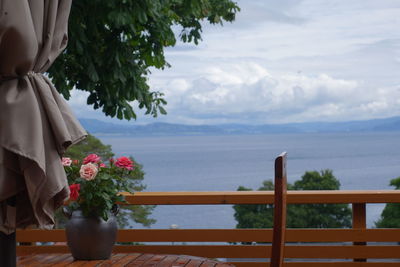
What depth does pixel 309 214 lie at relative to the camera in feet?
73.6

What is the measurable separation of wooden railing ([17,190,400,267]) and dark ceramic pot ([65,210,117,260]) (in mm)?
864

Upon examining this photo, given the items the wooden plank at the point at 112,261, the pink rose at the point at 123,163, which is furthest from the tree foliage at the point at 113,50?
the wooden plank at the point at 112,261

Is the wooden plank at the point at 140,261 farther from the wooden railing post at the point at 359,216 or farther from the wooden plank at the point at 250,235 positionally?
the wooden railing post at the point at 359,216

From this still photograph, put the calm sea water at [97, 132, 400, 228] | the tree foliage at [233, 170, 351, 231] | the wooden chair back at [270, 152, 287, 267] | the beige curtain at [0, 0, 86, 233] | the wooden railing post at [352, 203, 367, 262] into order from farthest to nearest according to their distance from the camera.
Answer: the calm sea water at [97, 132, 400, 228], the tree foliage at [233, 170, 351, 231], the wooden railing post at [352, 203, 367, 262], the wooden chair back at [270, 152, 287, 267], the beige curtain at [0, 0, 86, 233]

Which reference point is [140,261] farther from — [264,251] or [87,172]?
[264,251]

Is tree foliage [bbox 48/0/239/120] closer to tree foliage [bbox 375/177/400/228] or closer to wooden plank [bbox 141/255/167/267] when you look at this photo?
wooden plank [bbox 141/255/167/267]

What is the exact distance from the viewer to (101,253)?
8.85 feet

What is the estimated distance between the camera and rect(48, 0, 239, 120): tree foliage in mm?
5133

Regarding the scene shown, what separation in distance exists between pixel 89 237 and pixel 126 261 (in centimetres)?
19

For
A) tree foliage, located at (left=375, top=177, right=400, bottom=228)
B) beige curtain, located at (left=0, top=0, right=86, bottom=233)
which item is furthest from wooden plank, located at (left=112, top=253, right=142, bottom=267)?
tree foliage, located at (left=375, top=177, right=400, bottom=228)

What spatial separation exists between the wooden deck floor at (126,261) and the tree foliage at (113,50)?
2527 millimetres

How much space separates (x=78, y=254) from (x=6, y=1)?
1289mm

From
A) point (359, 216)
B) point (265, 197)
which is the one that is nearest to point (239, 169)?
point (359, 216)

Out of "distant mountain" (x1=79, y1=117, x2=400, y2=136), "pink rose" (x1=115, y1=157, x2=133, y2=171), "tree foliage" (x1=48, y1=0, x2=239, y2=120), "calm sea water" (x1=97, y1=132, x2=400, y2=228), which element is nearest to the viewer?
"pink rose" (x1=115, y1=157, x2=133, y2=171)
